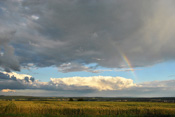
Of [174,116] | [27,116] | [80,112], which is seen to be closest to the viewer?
[27,116]

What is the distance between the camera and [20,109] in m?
27.3

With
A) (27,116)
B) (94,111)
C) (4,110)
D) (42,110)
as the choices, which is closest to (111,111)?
(94,111)

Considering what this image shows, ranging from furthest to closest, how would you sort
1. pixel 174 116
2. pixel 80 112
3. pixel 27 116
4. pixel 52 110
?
pixel 52 110 < pixel 80 112 < pixel 174 116 < pixel 27 116

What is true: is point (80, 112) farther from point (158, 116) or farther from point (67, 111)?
point (158, 116)

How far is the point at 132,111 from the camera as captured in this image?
A: 1127 inches

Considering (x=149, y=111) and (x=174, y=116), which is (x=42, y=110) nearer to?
(x=149, y=111)

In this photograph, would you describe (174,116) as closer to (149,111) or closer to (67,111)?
(149,111)

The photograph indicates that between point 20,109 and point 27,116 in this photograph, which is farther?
point 20,109

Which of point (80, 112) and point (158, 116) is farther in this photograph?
point (80, 112)

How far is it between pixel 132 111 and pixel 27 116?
17560 mm

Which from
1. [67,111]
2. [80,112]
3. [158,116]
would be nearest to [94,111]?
[80,112]

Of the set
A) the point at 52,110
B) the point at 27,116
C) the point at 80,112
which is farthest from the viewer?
the point at 52,110

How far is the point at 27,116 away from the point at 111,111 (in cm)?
1340

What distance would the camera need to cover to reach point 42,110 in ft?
89.8
